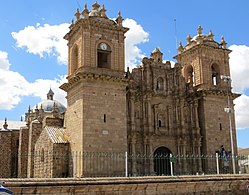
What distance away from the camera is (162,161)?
1099 inches

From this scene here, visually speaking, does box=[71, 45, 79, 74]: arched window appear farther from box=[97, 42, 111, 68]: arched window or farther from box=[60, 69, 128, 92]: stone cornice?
box=[97, 42, 111, 68]: arched window

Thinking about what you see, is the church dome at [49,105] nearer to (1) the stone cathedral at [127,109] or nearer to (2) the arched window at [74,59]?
(1) the stone cathedral at [127,109]

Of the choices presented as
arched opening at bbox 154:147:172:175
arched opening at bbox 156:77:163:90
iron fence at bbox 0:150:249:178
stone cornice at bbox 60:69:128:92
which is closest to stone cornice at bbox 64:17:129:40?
stone cornice at bbox 60:69:128:92

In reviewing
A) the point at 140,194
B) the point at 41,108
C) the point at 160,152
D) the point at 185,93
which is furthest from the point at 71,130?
the point at 41,108

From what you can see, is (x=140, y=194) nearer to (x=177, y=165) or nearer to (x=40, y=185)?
(x=40, y=185)

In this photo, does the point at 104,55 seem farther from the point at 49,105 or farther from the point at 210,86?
the point at 49,105

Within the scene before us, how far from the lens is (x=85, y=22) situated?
Result: 25.3m

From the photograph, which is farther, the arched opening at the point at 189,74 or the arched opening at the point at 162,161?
the arched opening at the point at 189,74

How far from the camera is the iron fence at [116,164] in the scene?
23047 mm

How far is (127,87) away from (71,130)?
5.51m

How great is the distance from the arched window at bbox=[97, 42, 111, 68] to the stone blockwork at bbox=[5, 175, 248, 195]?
515 inches

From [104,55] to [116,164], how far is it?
29.0 feet

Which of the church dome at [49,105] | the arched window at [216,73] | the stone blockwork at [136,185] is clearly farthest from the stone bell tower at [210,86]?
the church dome at [49,105]

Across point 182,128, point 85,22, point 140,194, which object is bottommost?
point 140,194
